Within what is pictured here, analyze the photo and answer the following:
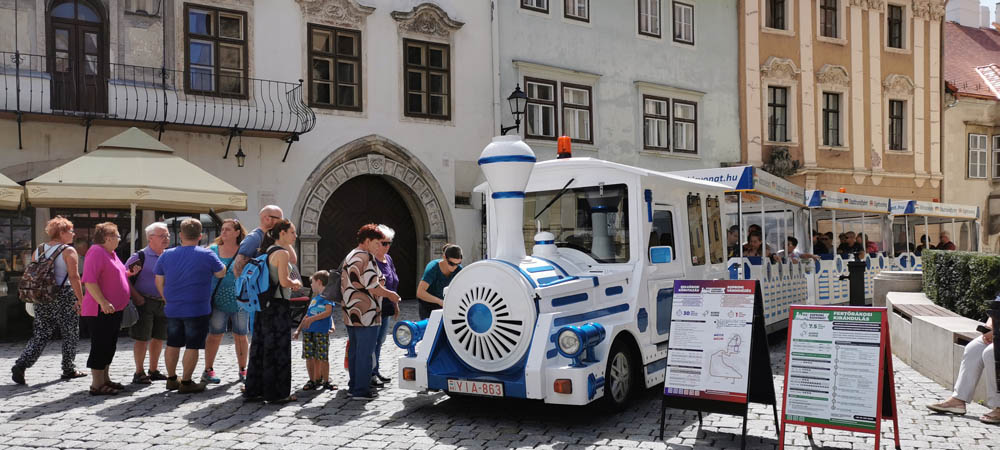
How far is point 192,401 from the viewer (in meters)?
7.50

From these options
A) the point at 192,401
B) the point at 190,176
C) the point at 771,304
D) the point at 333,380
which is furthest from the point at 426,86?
the point at 192,401

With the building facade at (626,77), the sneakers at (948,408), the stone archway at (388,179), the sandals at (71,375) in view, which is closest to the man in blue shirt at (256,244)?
the sandals at (71,375)

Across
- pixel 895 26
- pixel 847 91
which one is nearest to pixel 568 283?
pixel 847 91

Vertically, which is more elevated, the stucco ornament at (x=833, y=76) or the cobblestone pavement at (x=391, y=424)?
the stucco ornament at (x=833, y=76)

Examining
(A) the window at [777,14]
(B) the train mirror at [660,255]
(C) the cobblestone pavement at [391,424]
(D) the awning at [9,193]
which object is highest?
(A) the window at [777,14]

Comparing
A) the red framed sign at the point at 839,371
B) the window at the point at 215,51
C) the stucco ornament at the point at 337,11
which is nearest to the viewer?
the red framed sign at the point at 839,371

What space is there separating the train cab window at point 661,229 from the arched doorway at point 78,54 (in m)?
10.2

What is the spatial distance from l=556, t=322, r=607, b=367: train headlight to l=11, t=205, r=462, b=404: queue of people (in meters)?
1.94

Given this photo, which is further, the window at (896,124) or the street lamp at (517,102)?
the window at (896,124)

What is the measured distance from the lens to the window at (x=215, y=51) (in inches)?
585

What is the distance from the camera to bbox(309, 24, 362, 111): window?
1625cm

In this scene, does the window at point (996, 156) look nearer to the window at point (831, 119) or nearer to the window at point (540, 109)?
the window at point (831, 119)

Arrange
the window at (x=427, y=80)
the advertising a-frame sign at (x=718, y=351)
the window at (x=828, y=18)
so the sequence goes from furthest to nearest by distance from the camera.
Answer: the window at (x=828, y=18), the window at (x=427, y=80), the advertising a-frame sign at (x=718, y=351)

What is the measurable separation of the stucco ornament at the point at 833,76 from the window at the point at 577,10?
8591 mm
